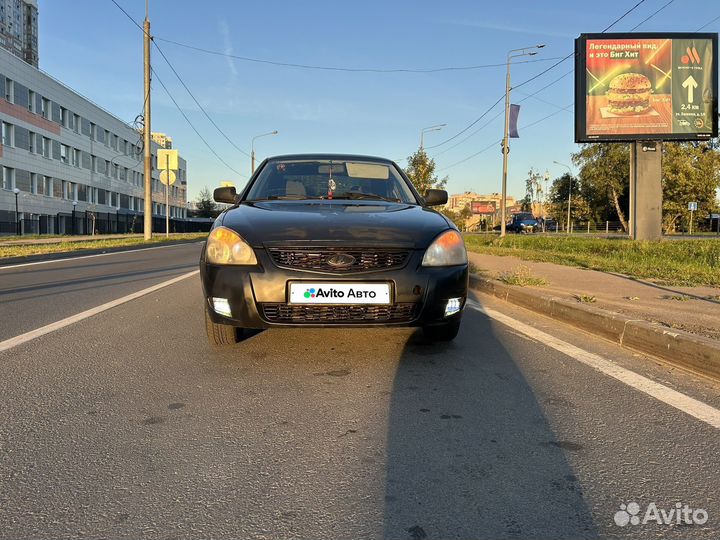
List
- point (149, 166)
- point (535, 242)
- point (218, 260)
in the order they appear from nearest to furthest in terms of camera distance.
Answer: point (218, 260), point (535, 242), point (149, 166)

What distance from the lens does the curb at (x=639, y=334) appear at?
365 centimetres

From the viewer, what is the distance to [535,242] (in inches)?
722

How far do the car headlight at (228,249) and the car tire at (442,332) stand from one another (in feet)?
4.98

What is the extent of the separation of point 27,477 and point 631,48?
19.3 m

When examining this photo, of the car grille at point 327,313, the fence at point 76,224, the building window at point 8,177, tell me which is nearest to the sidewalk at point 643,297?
the car grille at point 327,313

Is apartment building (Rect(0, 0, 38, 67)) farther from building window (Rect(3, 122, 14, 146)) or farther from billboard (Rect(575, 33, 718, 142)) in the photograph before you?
billboard (Rect(575, 33, 718, 142))

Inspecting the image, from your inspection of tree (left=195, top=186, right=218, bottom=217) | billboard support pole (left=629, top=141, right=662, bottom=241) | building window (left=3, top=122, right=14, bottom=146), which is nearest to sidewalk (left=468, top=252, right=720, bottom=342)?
billboard support pole (left=629, top=141, right=662, bottom=241)

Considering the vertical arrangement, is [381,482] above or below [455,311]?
below

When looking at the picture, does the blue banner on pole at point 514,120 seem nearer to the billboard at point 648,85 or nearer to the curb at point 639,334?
the billboard at point 648,85

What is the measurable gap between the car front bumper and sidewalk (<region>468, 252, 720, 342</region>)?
2.11m

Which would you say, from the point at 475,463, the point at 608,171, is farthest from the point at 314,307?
the point at 608,171

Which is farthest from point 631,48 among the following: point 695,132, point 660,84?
point 695,132

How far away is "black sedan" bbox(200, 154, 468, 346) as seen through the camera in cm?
347

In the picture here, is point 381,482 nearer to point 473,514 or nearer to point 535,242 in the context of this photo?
point 473,514
